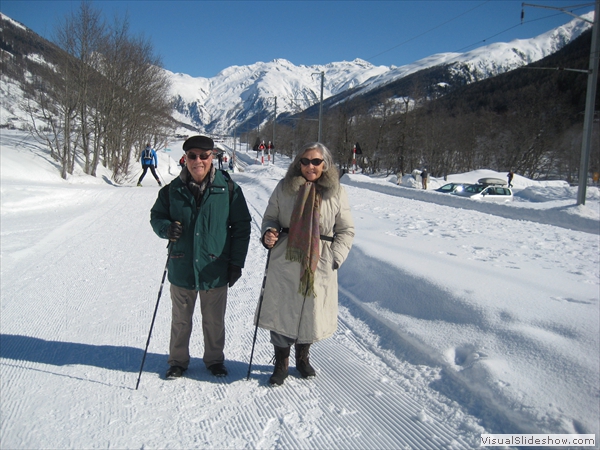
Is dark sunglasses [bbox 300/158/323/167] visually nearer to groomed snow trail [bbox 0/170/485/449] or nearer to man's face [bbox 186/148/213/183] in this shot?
man's face [bbox 186/148/213/183]

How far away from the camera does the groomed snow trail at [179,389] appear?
2.74 meters

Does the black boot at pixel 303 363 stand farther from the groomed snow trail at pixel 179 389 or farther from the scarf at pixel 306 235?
the scarf at pixel 306 235

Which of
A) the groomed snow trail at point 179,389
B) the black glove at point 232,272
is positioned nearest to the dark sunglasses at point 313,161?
the black glove at point 232,272

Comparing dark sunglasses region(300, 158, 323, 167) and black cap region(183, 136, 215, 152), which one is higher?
black cap region(183, 136, 215, 152)

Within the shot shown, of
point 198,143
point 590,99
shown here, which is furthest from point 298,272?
point 590,99

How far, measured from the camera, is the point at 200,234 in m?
3.22

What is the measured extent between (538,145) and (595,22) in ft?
197

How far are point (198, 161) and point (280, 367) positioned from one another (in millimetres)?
1779

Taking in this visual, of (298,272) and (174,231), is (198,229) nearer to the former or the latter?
(174,231)

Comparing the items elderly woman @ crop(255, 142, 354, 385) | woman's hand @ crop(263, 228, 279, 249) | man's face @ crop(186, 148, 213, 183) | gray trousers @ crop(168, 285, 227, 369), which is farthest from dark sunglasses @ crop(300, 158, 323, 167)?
gray trousers @ crop(168, 285, 227, 369)

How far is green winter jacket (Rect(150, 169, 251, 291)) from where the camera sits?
3.22 meters

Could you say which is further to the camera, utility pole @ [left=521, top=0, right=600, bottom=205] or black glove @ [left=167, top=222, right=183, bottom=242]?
utility pole @ [left=521, top=0, right=600, bottom=205]

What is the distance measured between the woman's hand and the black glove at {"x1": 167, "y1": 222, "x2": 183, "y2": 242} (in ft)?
2.18

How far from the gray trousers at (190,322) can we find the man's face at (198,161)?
94cm
